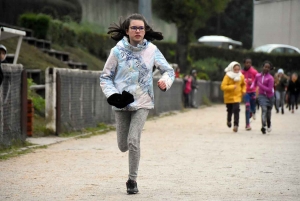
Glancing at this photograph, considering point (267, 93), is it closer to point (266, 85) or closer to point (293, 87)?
point (266, 85)

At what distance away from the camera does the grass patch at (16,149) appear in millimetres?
12938

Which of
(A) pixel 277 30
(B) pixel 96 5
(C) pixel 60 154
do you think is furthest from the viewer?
(A) pixel 277 30

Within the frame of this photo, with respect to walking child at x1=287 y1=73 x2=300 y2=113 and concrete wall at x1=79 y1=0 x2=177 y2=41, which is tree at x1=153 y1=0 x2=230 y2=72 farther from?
walking child at x1=287 y1=73 x2=300 y2=113

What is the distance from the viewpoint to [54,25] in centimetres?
2838

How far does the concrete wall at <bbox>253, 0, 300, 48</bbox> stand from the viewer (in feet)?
172

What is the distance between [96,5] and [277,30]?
922 inches

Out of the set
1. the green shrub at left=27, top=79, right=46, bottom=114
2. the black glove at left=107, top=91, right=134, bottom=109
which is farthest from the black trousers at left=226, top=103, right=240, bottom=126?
the black glove at left=107, top=91, right=134, bottom=109

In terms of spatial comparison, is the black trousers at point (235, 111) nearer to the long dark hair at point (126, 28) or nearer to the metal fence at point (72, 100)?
the metal fence at point (72, 100)

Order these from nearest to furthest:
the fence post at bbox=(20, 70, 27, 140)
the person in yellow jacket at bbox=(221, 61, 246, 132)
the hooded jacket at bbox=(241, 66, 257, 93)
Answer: the fence post at bbox=(20, 70, 27, 140)
the person in yellow jacket at bbox=(221, 61, 246, 132)
the hooded jacket at bbox=(241, 66, 257, 93)

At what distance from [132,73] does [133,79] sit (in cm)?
6

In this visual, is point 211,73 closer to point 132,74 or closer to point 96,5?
point 96,5

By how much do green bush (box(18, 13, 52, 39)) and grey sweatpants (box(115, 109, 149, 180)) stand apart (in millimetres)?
18321

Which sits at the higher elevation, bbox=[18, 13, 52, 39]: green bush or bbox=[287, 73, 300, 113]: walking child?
bbox=[18, 13, 52, 39]: green bush

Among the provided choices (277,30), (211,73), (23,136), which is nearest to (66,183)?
(23,136)
